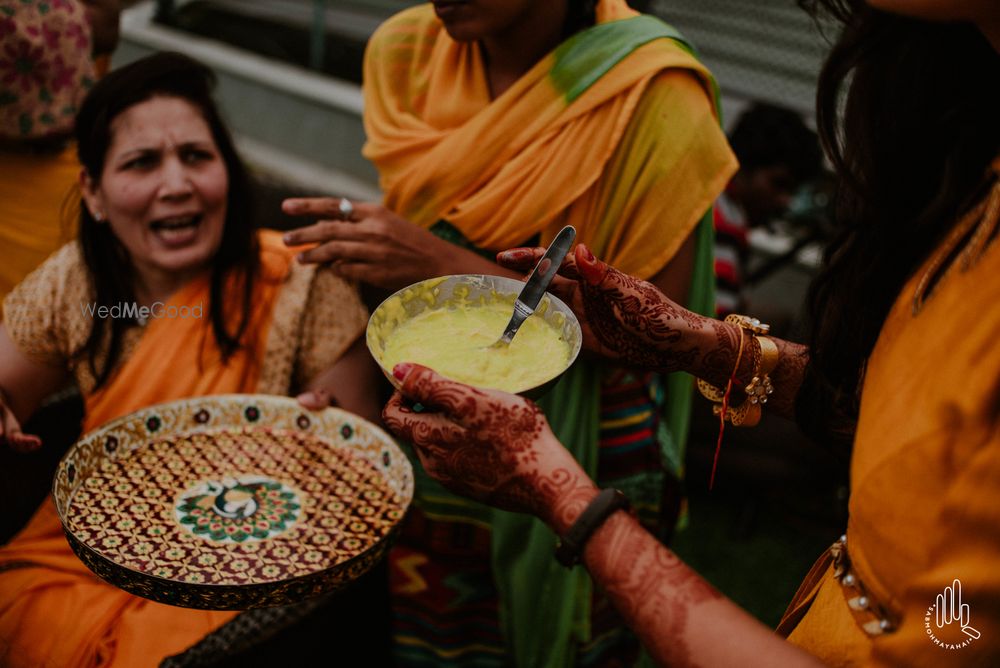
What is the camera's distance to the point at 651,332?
1430 millimetres

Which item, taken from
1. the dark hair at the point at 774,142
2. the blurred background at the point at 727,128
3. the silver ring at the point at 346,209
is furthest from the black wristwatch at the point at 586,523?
the dark hair at the point at 774,142

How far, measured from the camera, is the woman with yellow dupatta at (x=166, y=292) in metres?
2.15

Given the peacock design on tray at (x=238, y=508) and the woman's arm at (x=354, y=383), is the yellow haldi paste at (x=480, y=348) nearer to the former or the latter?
the peacock design on tray at (x=238, y=508)

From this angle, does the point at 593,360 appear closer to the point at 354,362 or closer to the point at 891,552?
the point at 354,362

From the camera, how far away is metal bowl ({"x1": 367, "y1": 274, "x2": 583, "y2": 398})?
140cm

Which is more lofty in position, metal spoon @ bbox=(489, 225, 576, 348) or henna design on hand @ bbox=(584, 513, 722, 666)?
metal spoon @ bbox=(489, 225, 576, 348)

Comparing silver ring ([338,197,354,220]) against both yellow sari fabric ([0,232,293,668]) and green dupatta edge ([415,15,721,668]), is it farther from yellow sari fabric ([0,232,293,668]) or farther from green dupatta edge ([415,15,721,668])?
yellow sari fabric ([0,232,293,668])

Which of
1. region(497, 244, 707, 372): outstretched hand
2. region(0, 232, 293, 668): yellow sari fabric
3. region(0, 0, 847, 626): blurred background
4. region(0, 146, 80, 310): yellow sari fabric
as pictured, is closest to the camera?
region(497, 244, 707, 372): outstretched hand

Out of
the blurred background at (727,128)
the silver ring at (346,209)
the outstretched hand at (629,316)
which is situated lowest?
the blurred background at (727,128)

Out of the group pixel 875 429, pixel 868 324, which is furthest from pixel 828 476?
pixel 875 429

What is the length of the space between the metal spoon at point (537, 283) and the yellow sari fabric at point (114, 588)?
3.16ft

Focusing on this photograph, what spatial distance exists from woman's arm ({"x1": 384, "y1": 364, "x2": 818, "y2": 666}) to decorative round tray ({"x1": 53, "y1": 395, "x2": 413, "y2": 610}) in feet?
1.31

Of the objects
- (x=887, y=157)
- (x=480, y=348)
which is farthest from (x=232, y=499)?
(x=887, y=157)

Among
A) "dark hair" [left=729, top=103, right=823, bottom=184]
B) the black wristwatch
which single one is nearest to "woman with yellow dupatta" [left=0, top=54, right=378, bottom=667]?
the black wristwatch
